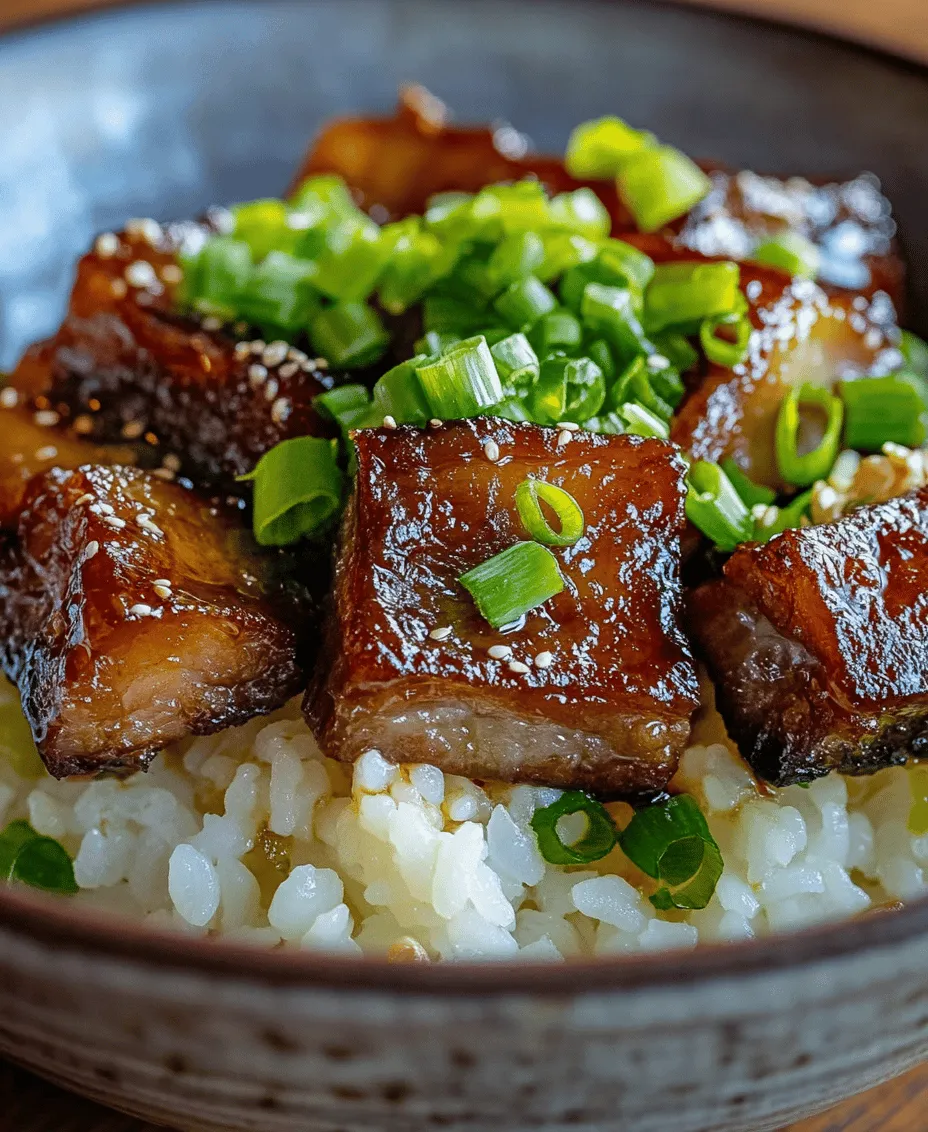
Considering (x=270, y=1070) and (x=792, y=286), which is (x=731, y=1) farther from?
(x=270, y=1070)

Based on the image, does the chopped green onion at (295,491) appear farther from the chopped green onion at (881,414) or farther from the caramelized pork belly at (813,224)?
the caramelized pork belly at (813,224)

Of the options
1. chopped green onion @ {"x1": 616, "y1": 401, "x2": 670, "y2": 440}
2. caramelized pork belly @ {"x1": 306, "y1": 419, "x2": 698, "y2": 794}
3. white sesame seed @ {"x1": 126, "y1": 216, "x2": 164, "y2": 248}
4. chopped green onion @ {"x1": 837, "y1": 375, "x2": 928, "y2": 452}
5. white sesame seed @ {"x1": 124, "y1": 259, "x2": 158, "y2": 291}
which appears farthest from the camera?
white sesame seed @ {"x1": 126, "y1": 216, "x2": 164, "y2": 248}

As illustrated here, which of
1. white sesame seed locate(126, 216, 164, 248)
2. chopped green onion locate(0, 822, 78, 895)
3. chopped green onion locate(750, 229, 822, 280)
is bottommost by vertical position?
chopped green onion locate(0, 822, 78, 895)

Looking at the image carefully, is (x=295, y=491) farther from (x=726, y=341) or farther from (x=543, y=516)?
(x=726, y=341)

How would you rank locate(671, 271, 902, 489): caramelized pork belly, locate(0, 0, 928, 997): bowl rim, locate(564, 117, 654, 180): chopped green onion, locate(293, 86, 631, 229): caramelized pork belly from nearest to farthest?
locate(0, 0, 928, 997): bowl rim → locate(671, 271, 902, 489): caramelized pork belly → locate(564, 117, 654, 180): chopped green onion → locate(293, 86, 631, 229): caramelized pork belly

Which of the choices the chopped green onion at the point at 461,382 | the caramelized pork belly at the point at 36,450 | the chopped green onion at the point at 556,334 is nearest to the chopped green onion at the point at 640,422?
the chopped green onion at the point at 556,334

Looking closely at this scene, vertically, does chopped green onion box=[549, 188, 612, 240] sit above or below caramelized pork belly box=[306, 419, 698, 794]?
above

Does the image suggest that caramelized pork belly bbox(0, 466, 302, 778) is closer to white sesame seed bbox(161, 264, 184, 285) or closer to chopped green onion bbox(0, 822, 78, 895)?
chopped green onion bbox(0, 822, 78, 895)

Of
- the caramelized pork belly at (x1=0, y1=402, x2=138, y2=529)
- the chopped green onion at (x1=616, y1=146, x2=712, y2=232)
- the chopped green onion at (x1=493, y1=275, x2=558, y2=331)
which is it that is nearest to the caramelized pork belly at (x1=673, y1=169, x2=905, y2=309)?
the chopped green onion at (x1=616, y1=146, x2=712, y2=232)
